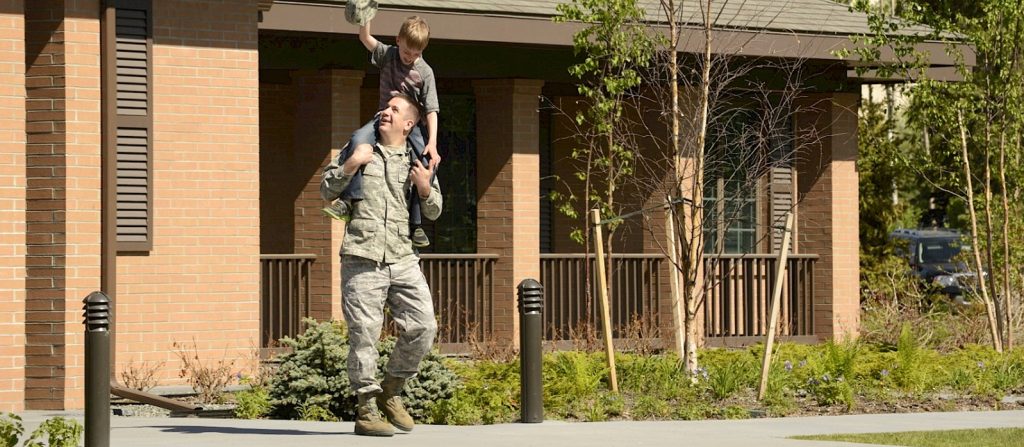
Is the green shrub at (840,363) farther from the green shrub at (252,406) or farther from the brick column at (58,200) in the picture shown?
the brick column at (58,200)

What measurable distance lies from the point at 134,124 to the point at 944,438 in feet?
22.9

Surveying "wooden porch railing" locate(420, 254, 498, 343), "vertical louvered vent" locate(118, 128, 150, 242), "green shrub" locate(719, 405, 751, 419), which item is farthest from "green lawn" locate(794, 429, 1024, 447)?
"wooden porch railing" locate(420, 254, 498, 343)

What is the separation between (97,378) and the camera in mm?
9305

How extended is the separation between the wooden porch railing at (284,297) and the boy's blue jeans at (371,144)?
6.84m

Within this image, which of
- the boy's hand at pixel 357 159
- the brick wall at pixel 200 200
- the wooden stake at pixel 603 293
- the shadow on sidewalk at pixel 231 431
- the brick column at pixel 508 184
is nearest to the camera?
the boy's hand at pixel 357 159

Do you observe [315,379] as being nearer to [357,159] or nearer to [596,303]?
[357,159]

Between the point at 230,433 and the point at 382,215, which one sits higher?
the point at 382,215

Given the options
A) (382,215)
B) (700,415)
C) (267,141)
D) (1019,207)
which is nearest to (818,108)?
(1019,207)

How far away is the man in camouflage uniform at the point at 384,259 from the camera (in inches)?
395

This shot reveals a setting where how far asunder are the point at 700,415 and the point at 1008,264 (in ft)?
24.8

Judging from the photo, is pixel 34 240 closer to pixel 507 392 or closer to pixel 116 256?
pixel 116 256

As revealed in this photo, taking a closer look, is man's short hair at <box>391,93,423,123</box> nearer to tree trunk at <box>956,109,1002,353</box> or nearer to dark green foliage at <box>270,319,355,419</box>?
dark green foliage at <box>270,319,355,419</box>

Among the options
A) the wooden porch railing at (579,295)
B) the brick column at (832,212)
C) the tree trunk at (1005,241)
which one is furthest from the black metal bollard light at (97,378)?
the brick column at (832,212)

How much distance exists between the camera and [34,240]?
43.8ft
